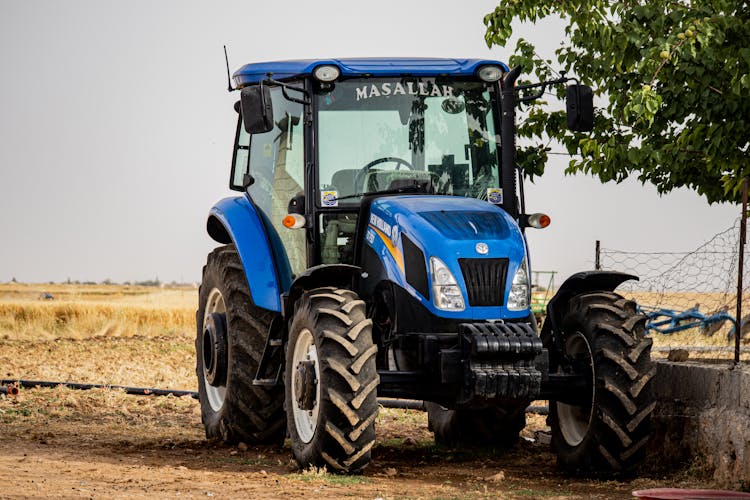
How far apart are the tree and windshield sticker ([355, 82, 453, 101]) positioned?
8.60ft

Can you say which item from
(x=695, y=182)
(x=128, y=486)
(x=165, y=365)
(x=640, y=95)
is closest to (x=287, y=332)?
(x=128, y=486)

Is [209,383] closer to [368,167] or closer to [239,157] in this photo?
[239,157]

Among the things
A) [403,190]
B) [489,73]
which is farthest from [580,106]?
[403,190]

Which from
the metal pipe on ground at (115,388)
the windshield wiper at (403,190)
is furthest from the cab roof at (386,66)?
the metal pipe on ground at (115,388)

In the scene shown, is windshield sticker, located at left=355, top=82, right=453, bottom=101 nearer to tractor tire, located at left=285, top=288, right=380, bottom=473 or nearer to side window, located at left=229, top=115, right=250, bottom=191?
tractor tire, located at left=285, top=288, right=380, bottom=473

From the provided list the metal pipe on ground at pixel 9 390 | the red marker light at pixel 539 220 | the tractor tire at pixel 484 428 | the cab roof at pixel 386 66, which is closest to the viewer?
the cab roof at pixel 386 66

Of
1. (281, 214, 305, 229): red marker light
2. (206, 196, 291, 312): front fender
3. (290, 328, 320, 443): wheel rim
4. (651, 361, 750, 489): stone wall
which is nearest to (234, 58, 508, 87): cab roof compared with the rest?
(281, 214, 305, 229): red marker light

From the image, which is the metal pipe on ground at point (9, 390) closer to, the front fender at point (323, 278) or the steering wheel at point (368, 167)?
the front fender at point (323, 278)

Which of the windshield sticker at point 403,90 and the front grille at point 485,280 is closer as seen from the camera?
the front grille at point 485,280

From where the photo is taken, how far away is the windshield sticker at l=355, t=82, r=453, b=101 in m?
9.41

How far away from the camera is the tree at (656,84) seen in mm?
12367

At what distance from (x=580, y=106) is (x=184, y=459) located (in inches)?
163

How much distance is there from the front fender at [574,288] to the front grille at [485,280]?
85 centimetres

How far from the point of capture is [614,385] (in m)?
8.34
